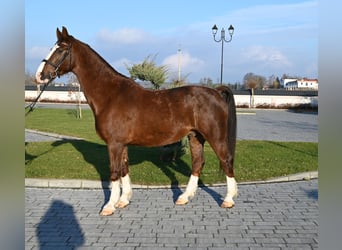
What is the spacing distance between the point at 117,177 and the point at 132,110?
1.09 m

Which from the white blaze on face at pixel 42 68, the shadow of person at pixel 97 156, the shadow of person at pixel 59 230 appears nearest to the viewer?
the shadow of person at pixel 59 230

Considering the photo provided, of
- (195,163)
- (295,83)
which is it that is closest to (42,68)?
(195,163)

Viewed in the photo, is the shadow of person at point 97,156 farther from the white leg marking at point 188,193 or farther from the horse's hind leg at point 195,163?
the horse's hind leg at point 195,163

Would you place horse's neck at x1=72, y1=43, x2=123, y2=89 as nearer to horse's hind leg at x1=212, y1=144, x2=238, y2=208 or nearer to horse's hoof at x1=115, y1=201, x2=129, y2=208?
horse's hoof at x1=115, y1=201, x2=129, y2=208

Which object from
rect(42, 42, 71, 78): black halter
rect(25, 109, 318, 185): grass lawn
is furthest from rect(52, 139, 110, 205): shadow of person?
rect(42, 42, 71, 78): black halter

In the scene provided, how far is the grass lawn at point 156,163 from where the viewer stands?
277 inches

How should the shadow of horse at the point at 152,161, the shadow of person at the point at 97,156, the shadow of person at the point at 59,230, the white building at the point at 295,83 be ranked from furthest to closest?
the white building at the point at 295,83, the shadow of person at the point at 97,156, the shadow of horse at the point at 152,161, the shadow of person at the point at 59,230

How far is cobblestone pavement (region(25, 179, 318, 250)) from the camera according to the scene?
4.03 metres

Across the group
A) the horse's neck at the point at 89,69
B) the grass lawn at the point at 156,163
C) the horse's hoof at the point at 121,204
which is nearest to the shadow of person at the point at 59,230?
the horse's hoof at the point at 121,204

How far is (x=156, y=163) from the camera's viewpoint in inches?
326

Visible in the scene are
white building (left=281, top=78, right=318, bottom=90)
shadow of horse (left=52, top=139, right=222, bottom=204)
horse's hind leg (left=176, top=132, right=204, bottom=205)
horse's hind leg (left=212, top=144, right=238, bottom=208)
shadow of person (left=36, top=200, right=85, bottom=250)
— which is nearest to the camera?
shadow of person (left=36, top=200, right=85, bottom=250)

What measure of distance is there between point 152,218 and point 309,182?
383 cm
